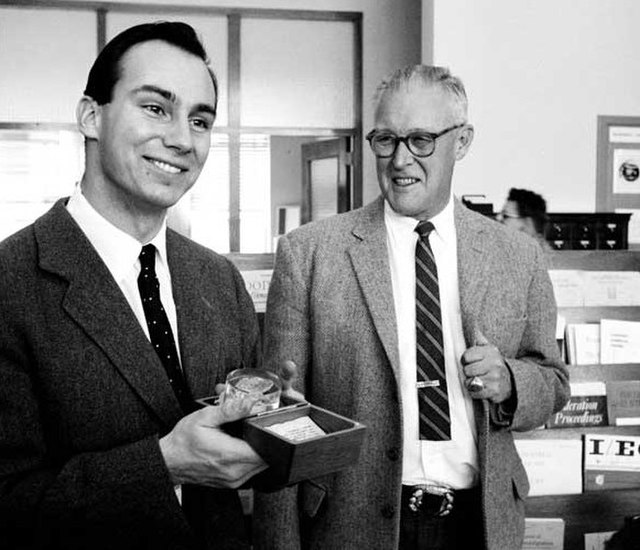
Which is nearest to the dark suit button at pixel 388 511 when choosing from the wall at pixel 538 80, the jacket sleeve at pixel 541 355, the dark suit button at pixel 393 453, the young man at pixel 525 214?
the dark suit button at pixel 393 453

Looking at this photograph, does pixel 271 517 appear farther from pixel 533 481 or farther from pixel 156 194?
pixel 533 481

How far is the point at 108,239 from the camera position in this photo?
127 centimetres

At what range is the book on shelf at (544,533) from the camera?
2.54 metres

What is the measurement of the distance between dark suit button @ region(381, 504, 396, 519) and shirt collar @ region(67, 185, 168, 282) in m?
0.86

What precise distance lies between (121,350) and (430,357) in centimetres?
83

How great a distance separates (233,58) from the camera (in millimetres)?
6445

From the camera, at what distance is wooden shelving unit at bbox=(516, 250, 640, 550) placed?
8.48 ft

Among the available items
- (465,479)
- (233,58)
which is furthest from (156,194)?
(233,58)

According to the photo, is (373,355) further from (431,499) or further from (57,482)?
(57,482)

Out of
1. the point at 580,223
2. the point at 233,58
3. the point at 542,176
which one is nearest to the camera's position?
the point at 580,223

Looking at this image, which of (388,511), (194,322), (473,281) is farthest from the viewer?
(473,281)

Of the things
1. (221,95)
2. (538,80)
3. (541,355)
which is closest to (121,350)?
(541,355)

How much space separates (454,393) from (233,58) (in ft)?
17.2

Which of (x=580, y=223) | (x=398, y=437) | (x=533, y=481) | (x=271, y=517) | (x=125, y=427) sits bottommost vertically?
(x=533, y=481)
